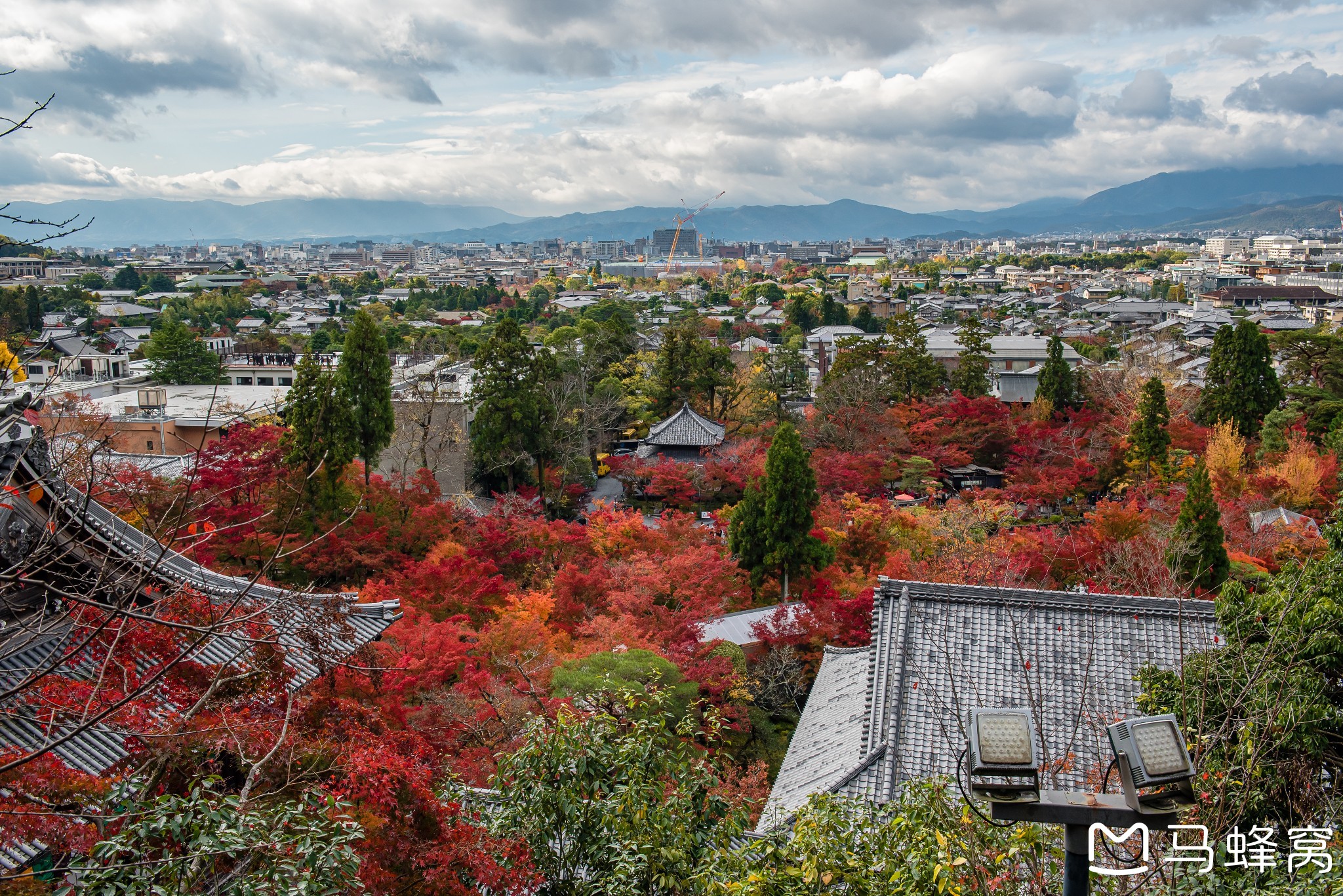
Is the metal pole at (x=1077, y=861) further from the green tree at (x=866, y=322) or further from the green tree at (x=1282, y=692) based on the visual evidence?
the green tree at (x=866, y=322)

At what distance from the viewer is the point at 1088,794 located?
117 inches

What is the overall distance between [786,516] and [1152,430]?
1228 cm

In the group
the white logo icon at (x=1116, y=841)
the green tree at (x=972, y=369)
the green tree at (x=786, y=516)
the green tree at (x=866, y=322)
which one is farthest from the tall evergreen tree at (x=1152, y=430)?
the green tree at (x=866, y=322)

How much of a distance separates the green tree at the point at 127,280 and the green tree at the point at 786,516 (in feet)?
333

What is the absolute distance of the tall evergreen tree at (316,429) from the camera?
18.7m

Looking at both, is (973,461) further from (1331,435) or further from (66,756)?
(66,756)

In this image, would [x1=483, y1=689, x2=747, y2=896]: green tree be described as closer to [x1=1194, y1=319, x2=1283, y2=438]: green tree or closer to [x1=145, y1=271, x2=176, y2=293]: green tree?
[x1=1194, y1=319, x2=1283, y2=438]: green tree

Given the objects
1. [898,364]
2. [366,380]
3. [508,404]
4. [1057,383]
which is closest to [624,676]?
[366,380]

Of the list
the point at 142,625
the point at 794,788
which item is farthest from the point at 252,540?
the point at 794,788

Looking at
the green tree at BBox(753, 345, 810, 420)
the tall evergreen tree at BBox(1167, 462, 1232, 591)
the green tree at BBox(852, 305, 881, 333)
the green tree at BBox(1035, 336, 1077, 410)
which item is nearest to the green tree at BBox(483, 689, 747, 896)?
the tall evergreen tree at BBox(1167, 462, 1232, 591)

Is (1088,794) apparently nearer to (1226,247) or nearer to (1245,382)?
(1245,382)

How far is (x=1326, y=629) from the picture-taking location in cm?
748

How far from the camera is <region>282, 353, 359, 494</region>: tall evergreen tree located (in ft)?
61.4

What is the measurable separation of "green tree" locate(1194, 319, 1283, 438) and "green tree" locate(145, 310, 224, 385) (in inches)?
1539
